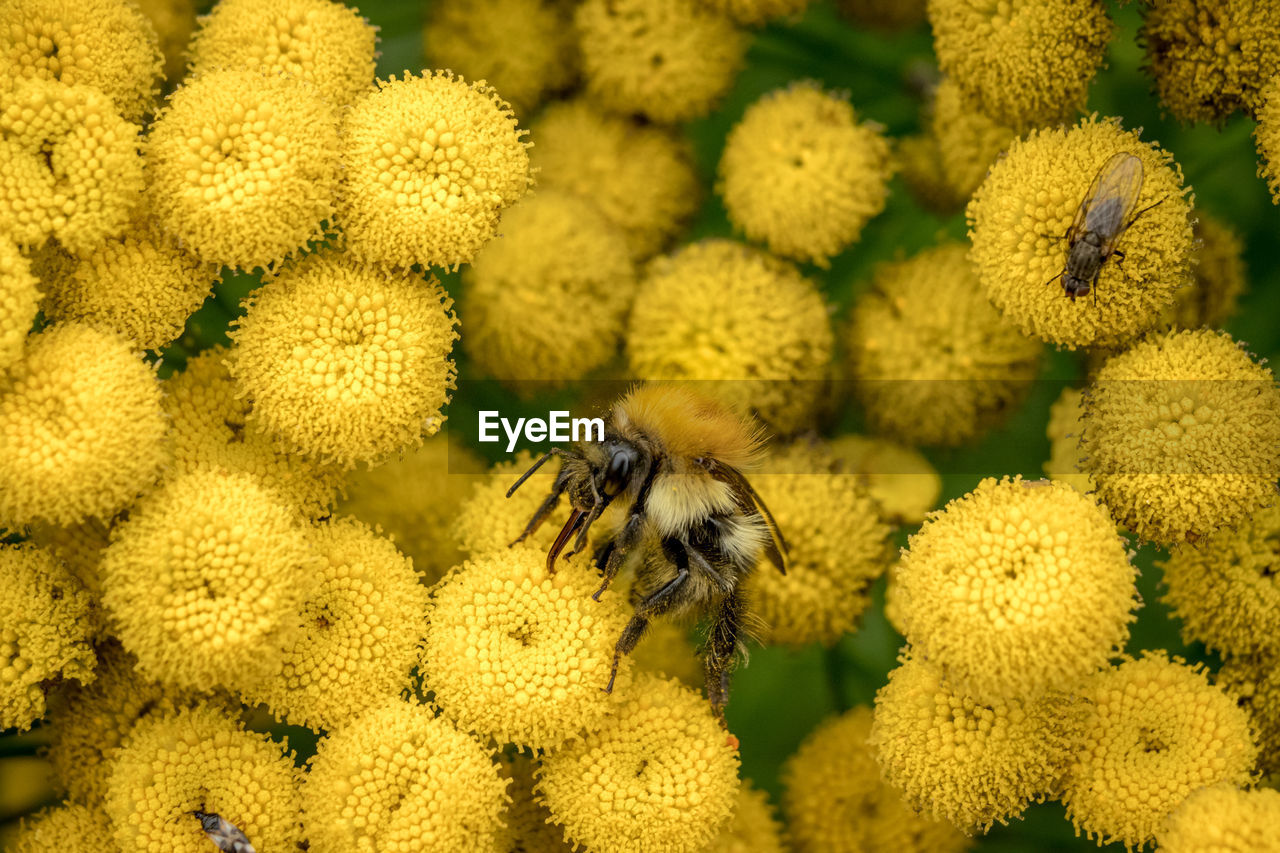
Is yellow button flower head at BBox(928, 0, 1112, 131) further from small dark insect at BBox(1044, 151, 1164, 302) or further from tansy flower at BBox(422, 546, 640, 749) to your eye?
tansy flower at BBox(422, 546, 640, 749)

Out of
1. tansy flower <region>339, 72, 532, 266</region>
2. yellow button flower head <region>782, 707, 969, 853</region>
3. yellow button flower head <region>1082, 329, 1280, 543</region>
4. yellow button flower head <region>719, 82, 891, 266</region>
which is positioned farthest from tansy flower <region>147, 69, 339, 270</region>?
yellow button flower head <region>782, 707, 969, 853</region>

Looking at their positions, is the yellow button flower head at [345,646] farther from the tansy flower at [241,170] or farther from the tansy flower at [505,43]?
the tansy flower at [505,43]

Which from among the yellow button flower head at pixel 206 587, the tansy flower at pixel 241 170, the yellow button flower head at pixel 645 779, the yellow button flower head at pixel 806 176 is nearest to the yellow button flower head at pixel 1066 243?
the yellow button flower head at pixel 806 176

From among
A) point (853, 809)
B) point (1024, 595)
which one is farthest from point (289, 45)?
point (853, 809)

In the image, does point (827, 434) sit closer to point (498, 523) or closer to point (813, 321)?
point (813, 321)

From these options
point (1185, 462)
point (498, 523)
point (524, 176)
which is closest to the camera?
point (1185, 462)

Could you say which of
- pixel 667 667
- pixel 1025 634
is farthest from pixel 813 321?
pixel 1025 634

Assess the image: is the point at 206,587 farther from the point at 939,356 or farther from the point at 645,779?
the point at 939,356
